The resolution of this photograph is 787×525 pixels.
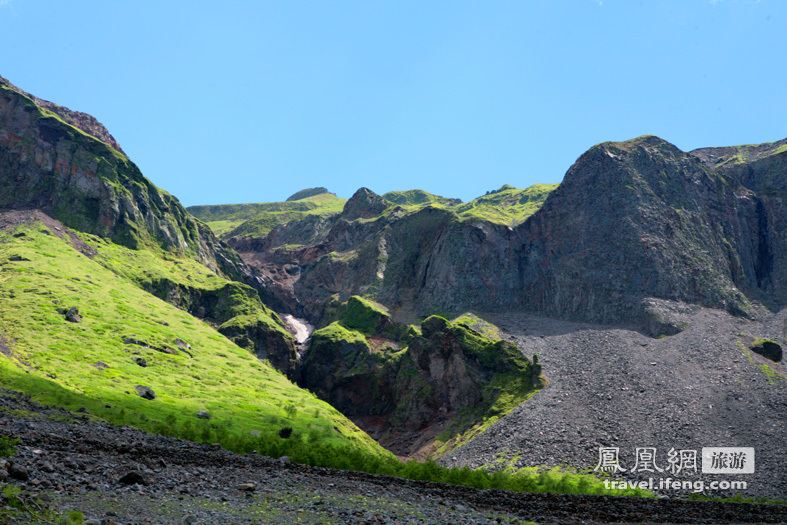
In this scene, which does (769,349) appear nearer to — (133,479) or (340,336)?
(340,336)

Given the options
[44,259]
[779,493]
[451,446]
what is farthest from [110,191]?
[779,493]

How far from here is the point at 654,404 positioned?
106 metres

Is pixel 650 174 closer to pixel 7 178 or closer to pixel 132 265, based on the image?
pixel 132 265

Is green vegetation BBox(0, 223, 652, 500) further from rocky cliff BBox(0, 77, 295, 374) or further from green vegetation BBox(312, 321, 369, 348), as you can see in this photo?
green vegetation BBox(312, 321, 369, 348)

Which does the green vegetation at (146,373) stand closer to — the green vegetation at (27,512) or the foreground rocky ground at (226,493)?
the foreground rocky ground at (226,493)

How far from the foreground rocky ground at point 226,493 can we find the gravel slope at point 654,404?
44678 millimetres

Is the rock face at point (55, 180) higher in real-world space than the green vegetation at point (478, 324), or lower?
higher

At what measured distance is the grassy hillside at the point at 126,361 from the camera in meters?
69.9

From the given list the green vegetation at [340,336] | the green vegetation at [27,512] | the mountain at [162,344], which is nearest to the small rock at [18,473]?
the green vegetation at [27,512]

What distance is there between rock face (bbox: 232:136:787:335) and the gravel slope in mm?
15543

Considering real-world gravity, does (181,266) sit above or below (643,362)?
above

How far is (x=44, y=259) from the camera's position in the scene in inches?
5492

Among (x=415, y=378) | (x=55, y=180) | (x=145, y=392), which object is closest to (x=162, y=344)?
(x=145, y=392)

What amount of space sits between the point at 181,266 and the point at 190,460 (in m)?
171
